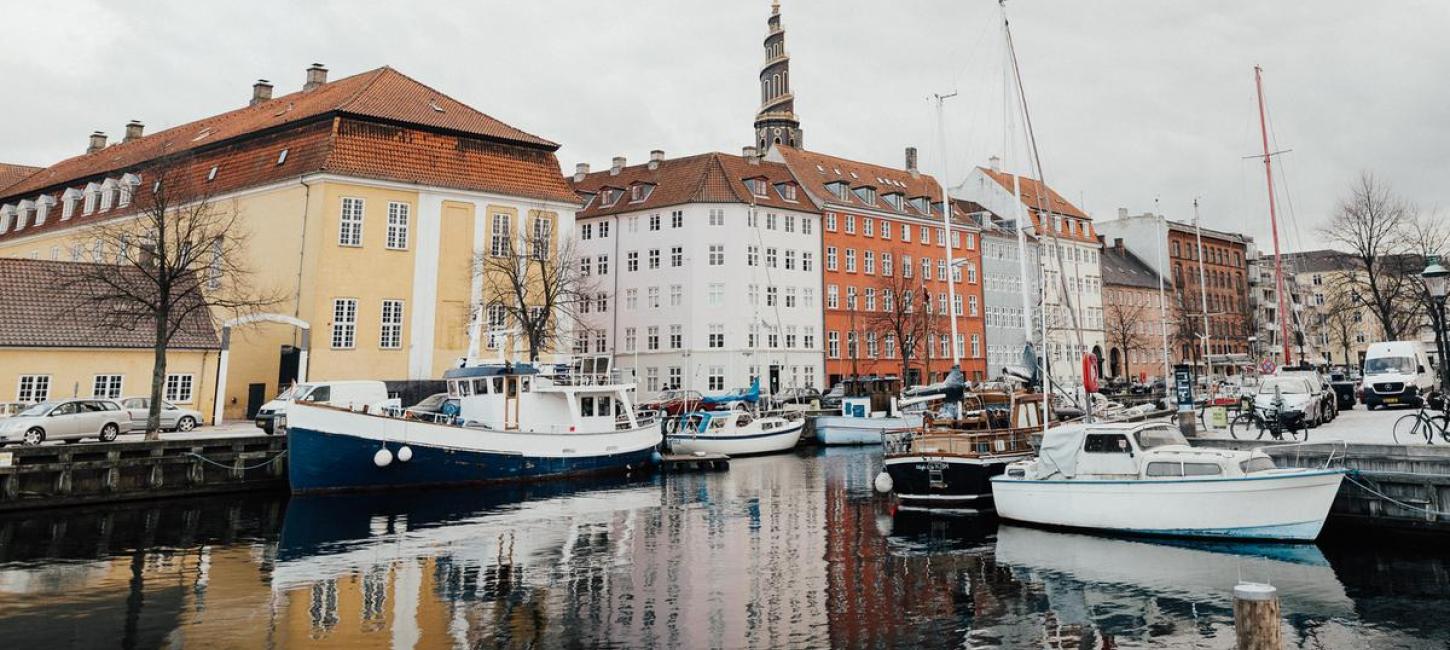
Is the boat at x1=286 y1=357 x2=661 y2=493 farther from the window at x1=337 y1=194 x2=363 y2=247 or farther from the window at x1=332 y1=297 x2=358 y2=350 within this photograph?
the window at x1=337 y1=194 x2=363 y2=247

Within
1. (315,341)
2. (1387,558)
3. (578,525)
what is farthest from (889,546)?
(315,341)

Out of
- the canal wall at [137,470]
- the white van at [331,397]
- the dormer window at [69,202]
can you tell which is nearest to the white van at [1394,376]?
the white van at [331,397]

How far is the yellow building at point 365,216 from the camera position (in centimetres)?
3881

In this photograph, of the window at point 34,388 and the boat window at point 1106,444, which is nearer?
the boat window at point 1106,444

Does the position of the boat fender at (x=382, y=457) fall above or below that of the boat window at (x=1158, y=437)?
below

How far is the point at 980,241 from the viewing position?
75.1 metres

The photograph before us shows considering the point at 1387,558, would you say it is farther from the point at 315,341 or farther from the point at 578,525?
the point at 315,341

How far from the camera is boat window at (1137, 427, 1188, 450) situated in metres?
18.6

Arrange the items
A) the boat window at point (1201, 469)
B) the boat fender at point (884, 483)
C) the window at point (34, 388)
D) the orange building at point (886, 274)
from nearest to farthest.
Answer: the boat window at point (1201, 469), the boat fender at point (884, 483), the window at point (34, 388), the orange building at point (886, 274)

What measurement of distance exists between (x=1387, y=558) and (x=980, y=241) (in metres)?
61.5

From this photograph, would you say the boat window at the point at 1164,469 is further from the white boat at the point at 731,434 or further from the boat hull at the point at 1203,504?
the white boat at the point at 731,434

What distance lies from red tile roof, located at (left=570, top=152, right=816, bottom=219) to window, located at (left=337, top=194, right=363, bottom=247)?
23.4m

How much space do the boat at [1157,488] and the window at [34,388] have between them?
3393 cm

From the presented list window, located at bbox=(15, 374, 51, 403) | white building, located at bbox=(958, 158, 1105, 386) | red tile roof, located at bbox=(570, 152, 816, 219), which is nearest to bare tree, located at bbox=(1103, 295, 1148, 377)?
white building, located at bbox=(958, 158, 1105, 386)
